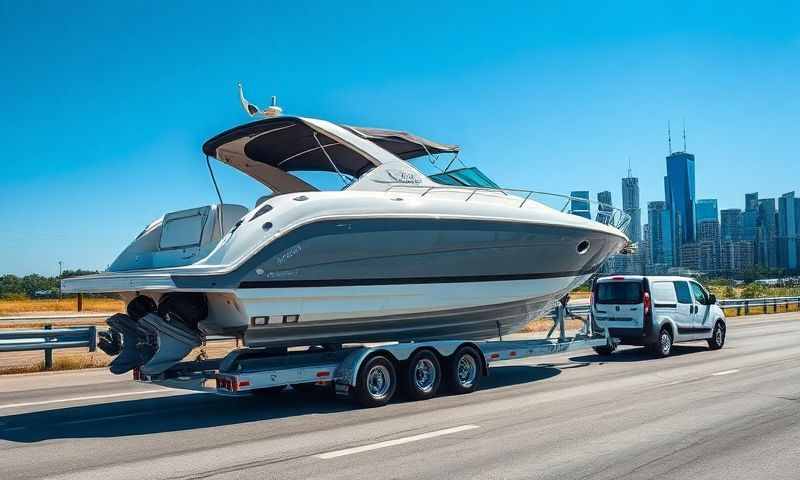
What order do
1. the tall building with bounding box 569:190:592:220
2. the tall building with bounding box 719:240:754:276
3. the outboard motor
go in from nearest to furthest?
the outboard motor, the tall building with bounding box 569:190:592:220, the tall building with bounding box 719:240:754:276

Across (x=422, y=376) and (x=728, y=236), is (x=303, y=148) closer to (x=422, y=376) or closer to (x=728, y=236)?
(x=422, y=376)

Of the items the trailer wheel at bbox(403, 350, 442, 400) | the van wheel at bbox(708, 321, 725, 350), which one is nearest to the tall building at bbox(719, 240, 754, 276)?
the van wheel at bbox(708, 321, 725, 350)

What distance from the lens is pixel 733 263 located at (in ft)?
369

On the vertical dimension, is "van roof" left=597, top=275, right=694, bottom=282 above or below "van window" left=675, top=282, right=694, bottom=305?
above

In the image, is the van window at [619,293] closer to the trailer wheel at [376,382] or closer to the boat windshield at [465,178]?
the boat windshield at [465,178]

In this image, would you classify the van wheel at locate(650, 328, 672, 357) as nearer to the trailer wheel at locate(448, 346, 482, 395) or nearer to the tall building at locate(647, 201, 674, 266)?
the trailer wheel at locate(448, 346, 482, 395)

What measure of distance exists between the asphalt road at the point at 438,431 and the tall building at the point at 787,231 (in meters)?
114

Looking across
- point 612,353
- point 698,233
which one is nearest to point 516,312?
point 612,353

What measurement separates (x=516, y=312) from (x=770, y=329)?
16.1 meters

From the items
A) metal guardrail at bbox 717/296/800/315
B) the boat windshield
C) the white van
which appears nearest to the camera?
the boat windshield

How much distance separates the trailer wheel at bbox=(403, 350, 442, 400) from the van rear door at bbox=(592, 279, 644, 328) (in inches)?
257

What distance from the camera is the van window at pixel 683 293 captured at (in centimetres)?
1644

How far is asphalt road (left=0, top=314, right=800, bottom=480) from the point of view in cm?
641

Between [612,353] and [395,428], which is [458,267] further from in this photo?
[612,353]
